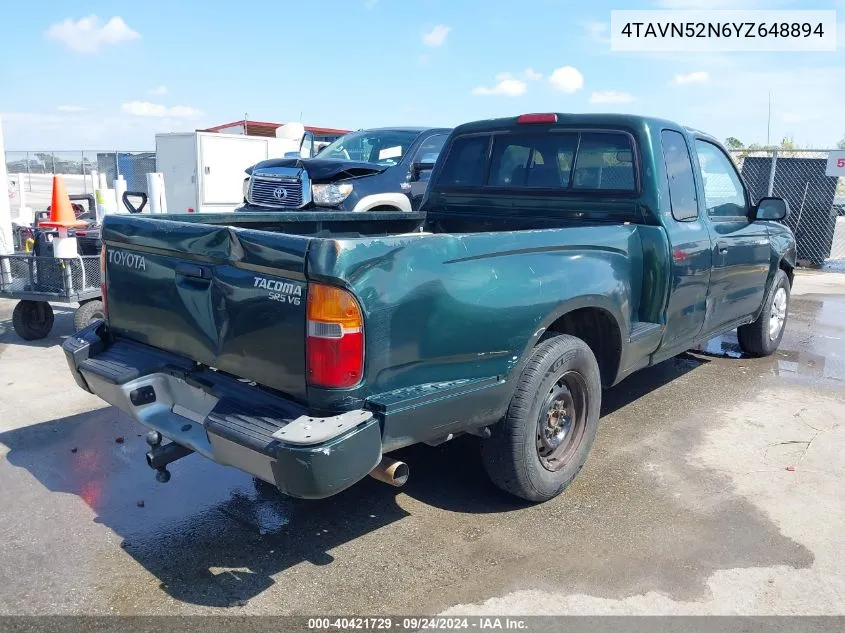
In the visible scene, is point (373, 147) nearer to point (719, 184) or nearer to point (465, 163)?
point (465, 163)

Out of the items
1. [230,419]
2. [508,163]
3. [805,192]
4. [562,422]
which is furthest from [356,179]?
[805,192]

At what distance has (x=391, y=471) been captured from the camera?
300 cm

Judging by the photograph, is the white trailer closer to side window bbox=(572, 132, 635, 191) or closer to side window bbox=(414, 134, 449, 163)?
side window bbox=(414, 134, 449, 163)

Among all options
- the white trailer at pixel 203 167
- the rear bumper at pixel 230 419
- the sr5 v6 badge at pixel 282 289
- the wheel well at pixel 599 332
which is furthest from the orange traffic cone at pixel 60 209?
the white trailer at pixel 203 167

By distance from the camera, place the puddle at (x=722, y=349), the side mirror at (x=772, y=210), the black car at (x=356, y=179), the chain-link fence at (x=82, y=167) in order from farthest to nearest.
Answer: the chain-link fence at (x=82, y=167) < the black car at (x=356, y=179) < the puddle at (x=722, y=349) < the side mirror at (x=772, y=210)

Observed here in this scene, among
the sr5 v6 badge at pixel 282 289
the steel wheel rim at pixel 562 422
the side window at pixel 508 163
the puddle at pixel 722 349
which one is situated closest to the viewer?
the sr5 v6 badge at pixel 282 289

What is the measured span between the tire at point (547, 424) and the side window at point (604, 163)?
4.44 feet

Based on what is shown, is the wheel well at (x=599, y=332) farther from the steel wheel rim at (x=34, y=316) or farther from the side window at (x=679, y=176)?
the steel wheel rim at (x=34, y=316)

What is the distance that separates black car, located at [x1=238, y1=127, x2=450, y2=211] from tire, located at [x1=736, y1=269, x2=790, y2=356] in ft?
13.0

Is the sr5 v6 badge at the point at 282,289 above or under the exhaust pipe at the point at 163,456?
above

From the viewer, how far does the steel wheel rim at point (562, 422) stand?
3.74 m

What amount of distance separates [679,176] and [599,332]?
1.38m

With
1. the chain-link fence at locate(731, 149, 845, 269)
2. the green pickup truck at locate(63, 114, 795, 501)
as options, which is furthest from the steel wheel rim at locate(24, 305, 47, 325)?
the chain-link fence at locate(731, 149, 845, 269)

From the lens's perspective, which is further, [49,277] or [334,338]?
[49,277]
